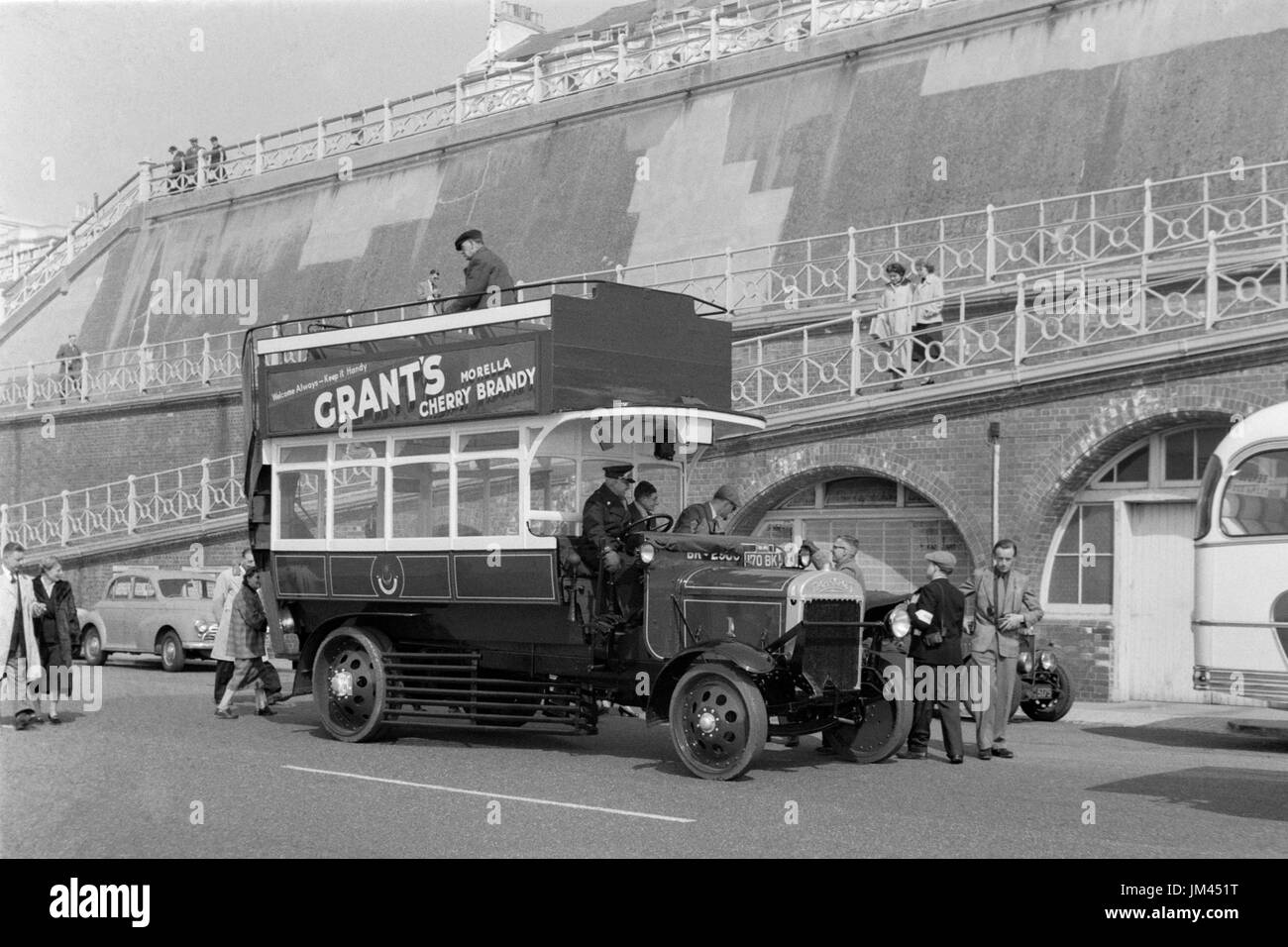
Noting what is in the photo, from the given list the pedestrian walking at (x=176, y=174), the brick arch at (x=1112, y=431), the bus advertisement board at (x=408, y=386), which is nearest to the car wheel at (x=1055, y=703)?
the brick arch at (x=1112, y=431)

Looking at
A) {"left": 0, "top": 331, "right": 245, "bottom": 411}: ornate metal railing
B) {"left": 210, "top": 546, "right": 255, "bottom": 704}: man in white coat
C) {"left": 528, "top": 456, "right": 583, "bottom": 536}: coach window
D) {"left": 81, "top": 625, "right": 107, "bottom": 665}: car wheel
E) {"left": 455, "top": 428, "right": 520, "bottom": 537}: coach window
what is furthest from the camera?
{"left": 0, "top": 331, "right": 245, "bottom": 411}: ornate metal railing

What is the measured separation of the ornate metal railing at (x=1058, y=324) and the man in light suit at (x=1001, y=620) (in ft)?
16.4

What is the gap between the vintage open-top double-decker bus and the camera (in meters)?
12.0

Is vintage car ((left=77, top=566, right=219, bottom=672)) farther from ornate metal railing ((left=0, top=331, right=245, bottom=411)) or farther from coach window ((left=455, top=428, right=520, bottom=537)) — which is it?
coach window ((left=455, top=428, right=520, bottom=537))

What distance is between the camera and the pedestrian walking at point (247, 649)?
54.1 ft

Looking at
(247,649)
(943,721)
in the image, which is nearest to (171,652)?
(247,649)

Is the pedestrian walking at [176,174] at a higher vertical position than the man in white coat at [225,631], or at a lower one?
higher

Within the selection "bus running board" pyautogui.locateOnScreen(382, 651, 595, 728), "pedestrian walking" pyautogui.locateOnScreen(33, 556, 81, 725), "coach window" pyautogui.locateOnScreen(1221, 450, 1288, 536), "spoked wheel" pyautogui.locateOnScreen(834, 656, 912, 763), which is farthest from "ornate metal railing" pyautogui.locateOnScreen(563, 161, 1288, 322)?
"pedestrian walking" pyautogui.locateOnScreen(33, 556, 81, 725)

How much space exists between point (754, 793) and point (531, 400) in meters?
3.65

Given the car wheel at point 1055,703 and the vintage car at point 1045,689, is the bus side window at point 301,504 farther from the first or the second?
the car wheel at point 1055,703

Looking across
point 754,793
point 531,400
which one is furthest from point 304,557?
point 754,793

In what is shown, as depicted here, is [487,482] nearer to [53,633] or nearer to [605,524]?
[605,524]

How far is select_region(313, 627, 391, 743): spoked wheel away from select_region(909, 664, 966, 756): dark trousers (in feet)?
14.9

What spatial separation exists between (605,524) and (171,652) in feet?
42.8
